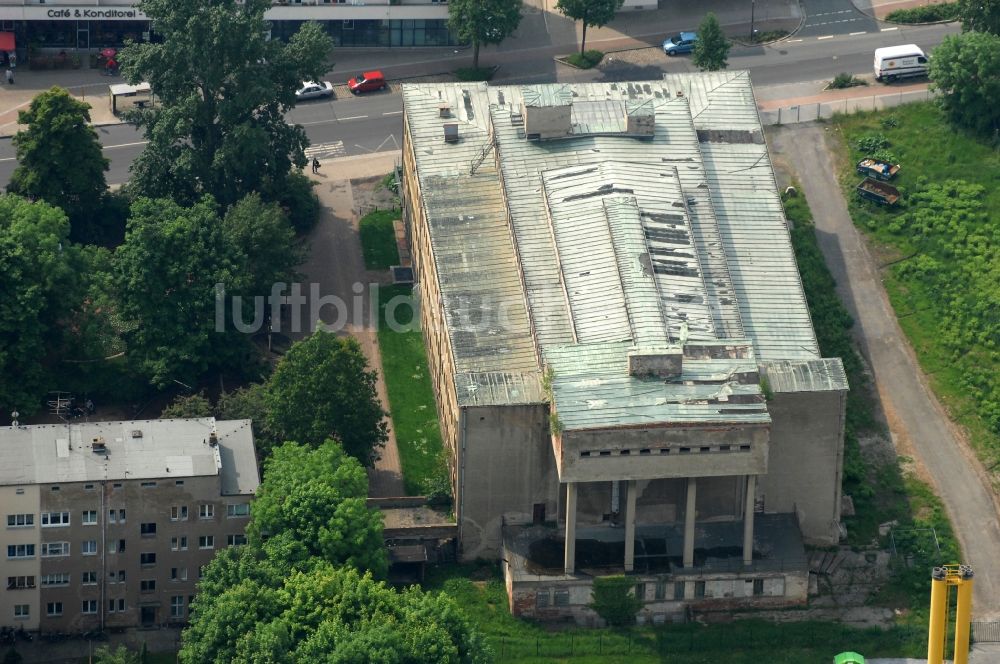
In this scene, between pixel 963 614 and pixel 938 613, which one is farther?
pixel 963 614

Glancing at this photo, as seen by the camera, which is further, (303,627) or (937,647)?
(303,627)

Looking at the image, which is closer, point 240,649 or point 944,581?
point 944,581

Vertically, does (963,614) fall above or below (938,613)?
below

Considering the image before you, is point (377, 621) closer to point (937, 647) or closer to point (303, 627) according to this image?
point (303, 627)

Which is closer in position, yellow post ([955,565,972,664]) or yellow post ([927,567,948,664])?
yellow post ([927,567,948,664])

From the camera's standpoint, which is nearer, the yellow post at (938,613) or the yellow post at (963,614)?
the yellow post at (938,613)

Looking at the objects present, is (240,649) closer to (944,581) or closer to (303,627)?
(303,627)

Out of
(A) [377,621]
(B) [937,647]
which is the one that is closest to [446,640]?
(A) [377,621]

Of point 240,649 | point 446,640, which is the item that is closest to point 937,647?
point 446,640
